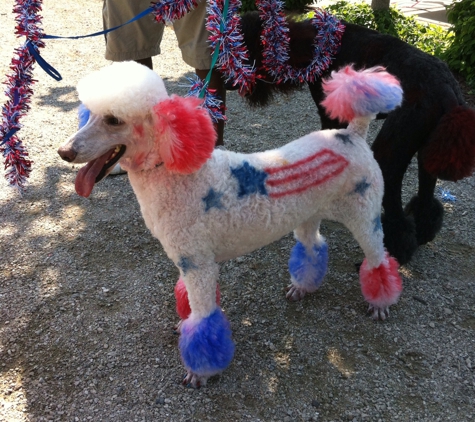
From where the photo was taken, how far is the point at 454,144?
2262 mm

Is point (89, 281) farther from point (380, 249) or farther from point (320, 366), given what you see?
point (380, 249)

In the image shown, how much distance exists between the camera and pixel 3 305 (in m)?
2.59

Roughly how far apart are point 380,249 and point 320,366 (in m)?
0.66

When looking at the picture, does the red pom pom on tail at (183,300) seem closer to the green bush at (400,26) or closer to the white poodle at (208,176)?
the white poodle at (208,176)

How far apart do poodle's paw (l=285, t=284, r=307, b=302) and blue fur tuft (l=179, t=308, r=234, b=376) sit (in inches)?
26.5

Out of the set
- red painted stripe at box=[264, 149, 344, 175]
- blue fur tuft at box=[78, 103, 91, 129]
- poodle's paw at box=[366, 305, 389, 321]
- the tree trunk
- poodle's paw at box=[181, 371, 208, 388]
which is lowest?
poodle's paw at box=[366, 305, 389, 321]

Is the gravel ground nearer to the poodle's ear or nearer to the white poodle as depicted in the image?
the white poodle

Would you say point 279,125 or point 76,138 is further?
Result: point 279,125

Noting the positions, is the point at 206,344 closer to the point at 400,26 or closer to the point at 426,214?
the point at 426,214

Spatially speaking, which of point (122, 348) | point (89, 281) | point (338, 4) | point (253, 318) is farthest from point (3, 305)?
point (338, 4)

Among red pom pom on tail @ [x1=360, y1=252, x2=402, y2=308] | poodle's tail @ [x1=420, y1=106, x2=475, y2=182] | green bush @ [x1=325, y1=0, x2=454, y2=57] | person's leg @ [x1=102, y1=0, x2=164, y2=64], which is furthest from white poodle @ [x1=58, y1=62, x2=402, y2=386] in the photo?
green bush @ [x1=325, y1=0, x2=454, y2=57]

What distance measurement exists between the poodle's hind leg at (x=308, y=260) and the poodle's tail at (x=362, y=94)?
2.33ft

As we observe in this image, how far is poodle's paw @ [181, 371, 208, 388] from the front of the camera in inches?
83.3

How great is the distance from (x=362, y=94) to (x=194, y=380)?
1.48m
